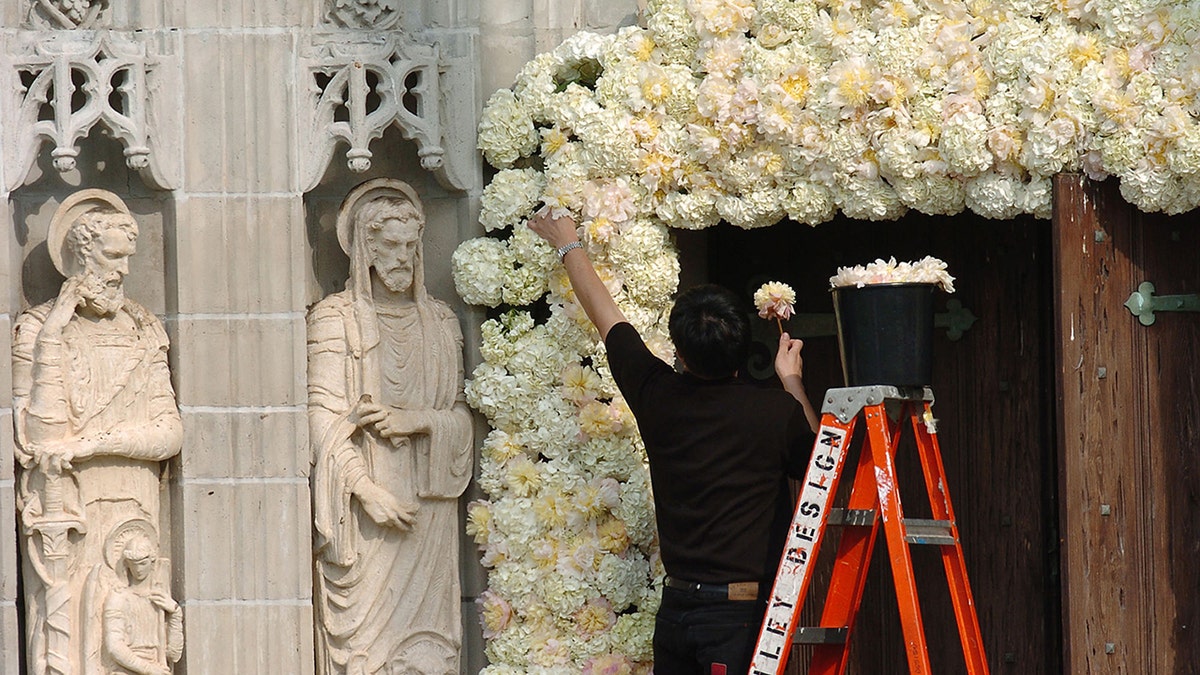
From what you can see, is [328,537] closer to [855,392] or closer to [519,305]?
[519,305]

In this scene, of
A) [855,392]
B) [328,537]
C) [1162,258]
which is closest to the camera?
[855,392]

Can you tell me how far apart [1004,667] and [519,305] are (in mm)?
1762

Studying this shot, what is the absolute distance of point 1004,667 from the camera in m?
5.49

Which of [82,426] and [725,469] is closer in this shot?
[725,469]

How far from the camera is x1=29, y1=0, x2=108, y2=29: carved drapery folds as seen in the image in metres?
5.28

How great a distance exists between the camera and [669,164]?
5.27 meters

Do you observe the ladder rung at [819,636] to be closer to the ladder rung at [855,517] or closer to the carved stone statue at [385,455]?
the ladder rung at [855,517]

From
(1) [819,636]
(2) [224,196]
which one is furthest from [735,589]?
(2) [224,196]

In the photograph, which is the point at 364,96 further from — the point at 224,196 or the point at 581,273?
the point at 581,273

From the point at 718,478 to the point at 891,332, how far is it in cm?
56

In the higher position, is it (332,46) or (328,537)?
(332,46)

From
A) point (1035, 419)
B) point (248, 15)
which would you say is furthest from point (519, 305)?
point (1035, 419)

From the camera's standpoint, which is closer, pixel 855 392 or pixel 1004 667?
pixel 855 392

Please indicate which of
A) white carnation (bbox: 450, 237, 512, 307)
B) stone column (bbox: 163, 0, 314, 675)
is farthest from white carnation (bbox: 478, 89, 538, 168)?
stone column (bbox: 163, 0, 314, 675)
